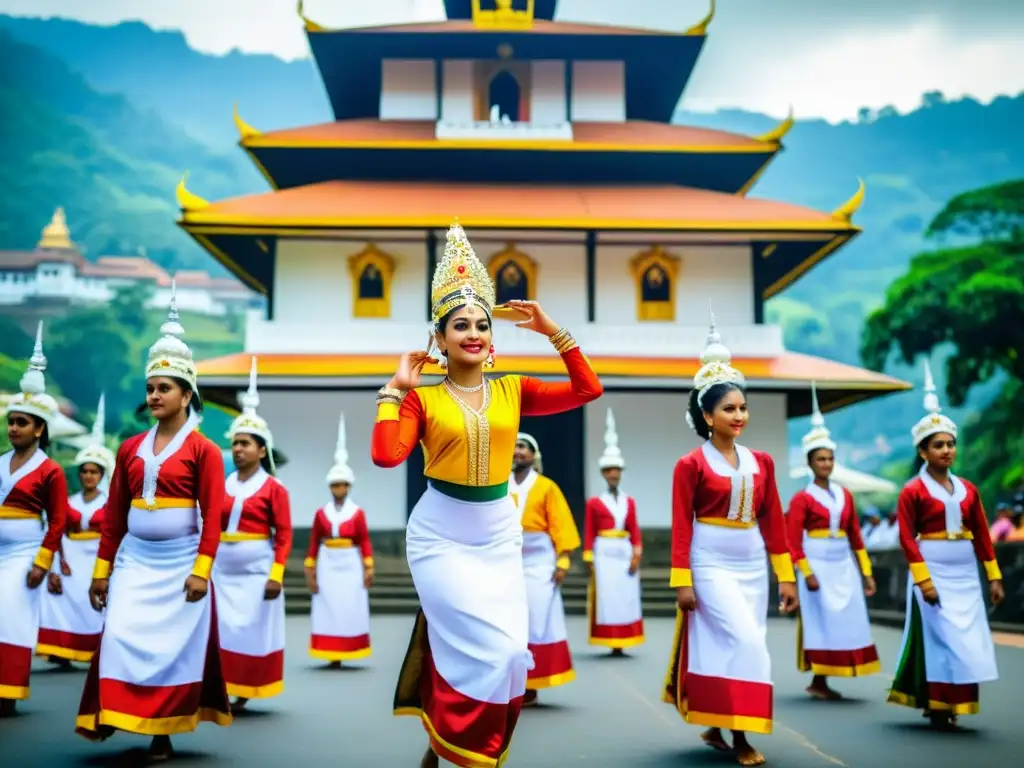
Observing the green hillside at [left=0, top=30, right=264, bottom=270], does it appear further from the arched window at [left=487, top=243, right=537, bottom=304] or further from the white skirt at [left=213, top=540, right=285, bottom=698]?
the white skirt at [left=213, top=540, right=285, bottom=698]

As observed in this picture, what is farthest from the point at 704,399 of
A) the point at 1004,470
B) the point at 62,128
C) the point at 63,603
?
the point at 62,128

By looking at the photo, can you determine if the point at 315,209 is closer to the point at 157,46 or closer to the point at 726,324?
the point at 726,324

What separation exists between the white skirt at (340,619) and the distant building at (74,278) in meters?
67.7

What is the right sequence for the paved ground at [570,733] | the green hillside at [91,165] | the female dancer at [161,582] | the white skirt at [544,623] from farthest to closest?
the green hillside at [91,165], the white skirt at [544,623], the paved ground at [570,733], the female dancer at [161,582]

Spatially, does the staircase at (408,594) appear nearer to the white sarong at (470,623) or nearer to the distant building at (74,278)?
the white sarong at (470,623)

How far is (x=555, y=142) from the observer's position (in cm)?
2339

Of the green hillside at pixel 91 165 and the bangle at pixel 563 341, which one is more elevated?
the green hillside at pixel 91 165

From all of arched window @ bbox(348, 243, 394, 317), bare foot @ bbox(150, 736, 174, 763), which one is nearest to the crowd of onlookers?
bare foot @ bbox(150, 736, 174, 763)

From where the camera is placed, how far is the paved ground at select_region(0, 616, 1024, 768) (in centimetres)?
598

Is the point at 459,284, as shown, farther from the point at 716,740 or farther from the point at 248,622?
the point at 248,622

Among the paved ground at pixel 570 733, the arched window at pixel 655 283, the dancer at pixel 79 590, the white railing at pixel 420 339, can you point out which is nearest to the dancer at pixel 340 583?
the paved ground at pixel 570 733

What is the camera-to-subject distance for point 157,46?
113 metres

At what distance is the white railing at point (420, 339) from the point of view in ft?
70.7

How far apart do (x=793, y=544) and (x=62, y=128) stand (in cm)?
9884
